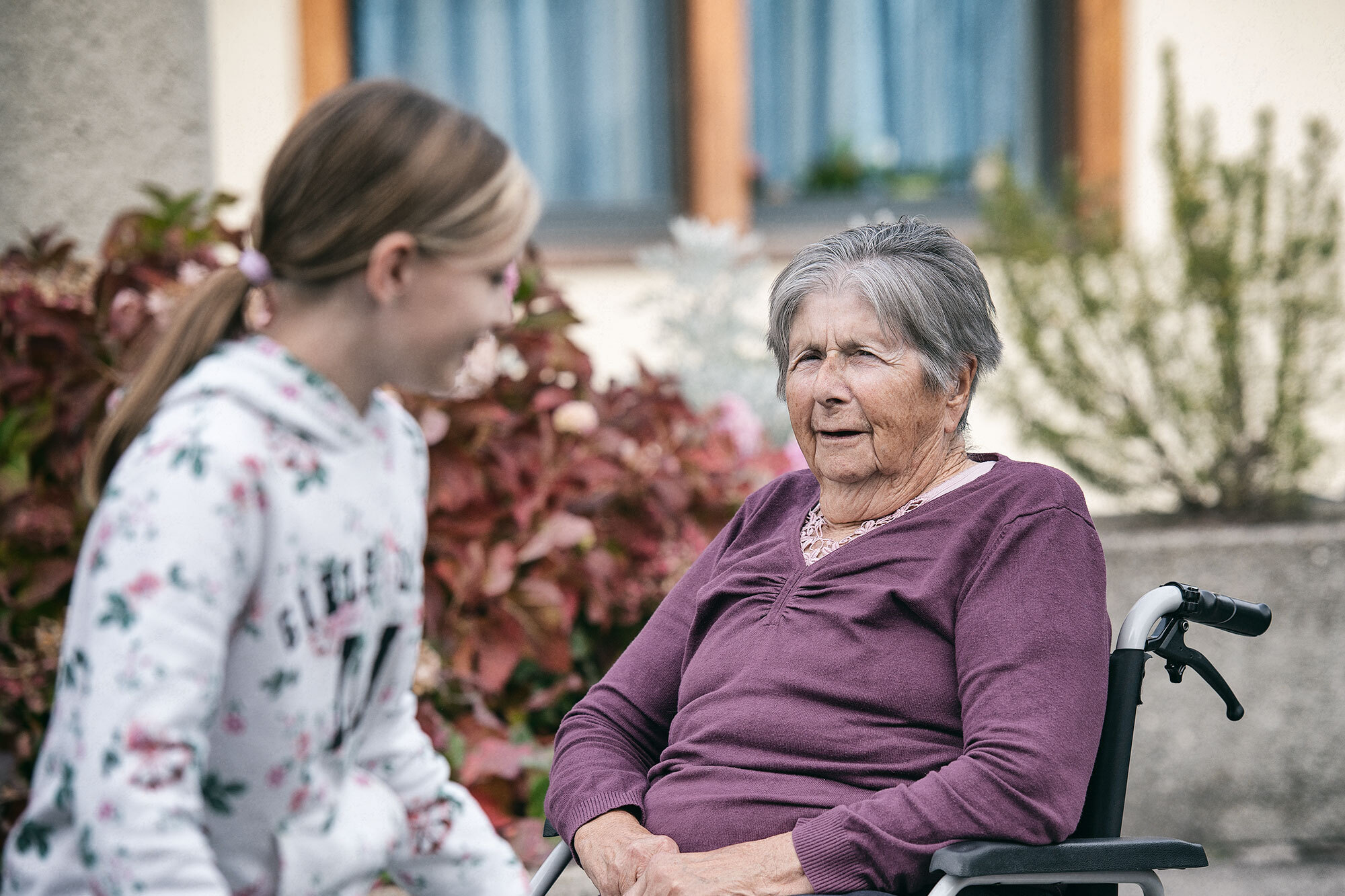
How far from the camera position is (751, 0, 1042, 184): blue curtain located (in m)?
5.58

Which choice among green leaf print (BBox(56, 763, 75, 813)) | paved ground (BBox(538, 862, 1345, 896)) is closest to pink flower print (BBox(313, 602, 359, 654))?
green leaf print (BBox(56, 763, 75, 813))

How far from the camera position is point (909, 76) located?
5668mm

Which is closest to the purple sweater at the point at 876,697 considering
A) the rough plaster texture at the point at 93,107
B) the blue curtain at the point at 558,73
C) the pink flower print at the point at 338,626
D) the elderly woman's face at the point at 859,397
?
the elderly woman's face at the point at 859,397

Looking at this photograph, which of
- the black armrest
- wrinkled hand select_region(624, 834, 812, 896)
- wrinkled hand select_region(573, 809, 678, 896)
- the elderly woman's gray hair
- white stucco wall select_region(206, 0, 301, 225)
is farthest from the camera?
white stucco wall select_region(206, 0, 301, 225)

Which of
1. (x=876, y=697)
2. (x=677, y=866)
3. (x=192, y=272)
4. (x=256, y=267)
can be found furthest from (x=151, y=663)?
(x=192, y=272)

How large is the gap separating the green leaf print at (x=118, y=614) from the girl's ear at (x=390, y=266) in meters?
0.37

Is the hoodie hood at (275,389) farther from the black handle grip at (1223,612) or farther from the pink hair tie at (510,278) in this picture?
the black handle grip at (1223,612)

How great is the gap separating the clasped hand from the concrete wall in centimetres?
216

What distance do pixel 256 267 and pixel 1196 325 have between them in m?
3.42

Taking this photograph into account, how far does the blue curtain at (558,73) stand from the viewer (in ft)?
18.0

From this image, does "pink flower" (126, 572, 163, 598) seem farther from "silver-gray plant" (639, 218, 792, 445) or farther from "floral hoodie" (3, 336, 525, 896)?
"silver-gray plant" (639, 218, 792, 445)

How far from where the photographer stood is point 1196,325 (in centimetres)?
403

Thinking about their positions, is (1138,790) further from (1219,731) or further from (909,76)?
(909,76)

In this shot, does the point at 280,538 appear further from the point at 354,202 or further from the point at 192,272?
the point at 192,272
